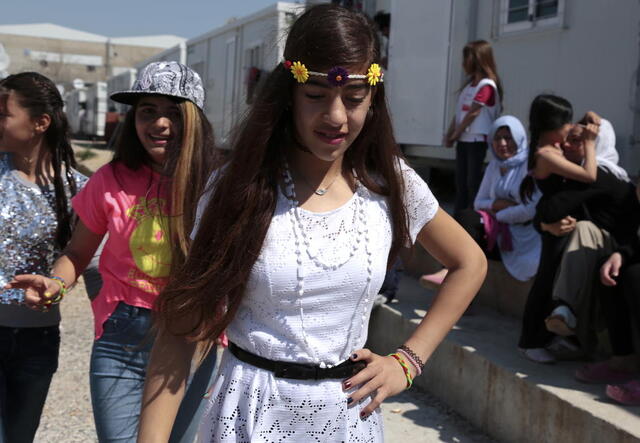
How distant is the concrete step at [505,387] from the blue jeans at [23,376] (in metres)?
2.29

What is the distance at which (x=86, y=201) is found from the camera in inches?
99.0

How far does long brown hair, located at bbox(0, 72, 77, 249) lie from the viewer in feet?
9.45

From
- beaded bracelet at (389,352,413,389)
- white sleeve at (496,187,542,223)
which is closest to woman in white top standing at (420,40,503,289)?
white sleeve at (496,187,542,223)

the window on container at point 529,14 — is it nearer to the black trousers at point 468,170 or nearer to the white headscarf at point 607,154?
the black trousers at point 468,170

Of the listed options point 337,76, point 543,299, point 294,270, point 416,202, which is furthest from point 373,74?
point 543,299

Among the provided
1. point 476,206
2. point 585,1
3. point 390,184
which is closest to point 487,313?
point 476,206

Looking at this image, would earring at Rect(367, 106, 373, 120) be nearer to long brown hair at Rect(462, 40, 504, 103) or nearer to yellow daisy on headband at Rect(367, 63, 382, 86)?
yellow daisy on headband at Rect(367, 63, 382, 86)

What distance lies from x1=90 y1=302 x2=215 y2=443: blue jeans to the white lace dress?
761 mm

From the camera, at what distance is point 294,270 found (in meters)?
1.60

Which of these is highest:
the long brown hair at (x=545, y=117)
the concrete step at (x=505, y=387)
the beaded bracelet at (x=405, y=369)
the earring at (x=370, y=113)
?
the long brown hair at (x=545, y=117)

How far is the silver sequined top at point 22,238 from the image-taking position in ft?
8.95

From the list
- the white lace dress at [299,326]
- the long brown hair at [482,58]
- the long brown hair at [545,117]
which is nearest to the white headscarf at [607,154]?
the long brown hair at [545,117]

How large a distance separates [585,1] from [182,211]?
4.75 meters

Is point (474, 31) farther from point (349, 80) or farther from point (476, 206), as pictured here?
point (349, 80)
